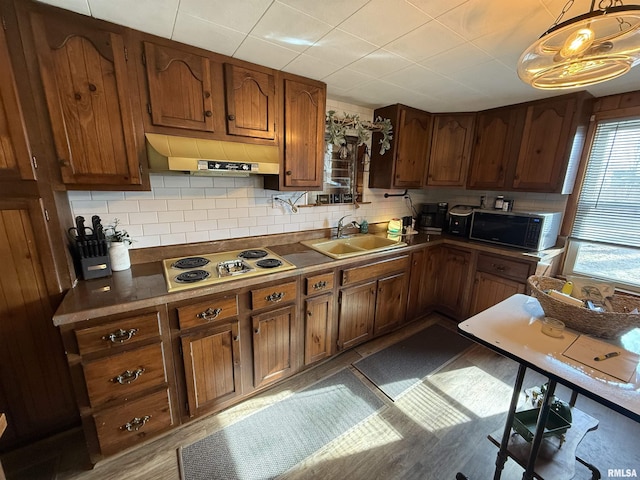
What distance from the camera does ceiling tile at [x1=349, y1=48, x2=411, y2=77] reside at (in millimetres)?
1668

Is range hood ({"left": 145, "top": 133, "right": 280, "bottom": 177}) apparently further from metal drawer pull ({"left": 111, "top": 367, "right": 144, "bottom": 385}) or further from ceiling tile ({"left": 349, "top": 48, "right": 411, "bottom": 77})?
metal drawer pull ({"left": 111, "top": 367, "right": 144, "bottom": 385})

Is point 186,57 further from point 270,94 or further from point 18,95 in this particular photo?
point 18,95

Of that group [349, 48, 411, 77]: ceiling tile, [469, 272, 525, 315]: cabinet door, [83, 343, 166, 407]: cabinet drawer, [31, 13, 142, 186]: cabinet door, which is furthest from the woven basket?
[31, 13, 142, 186]: cabinet door

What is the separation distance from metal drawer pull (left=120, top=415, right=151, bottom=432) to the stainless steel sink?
1.59 metres

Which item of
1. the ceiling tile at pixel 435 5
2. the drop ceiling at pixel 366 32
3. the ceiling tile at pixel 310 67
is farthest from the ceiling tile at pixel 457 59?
the ceiling tile at pixel 310 67

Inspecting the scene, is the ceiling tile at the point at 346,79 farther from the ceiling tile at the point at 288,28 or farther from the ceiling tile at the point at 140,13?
the ceiling tile at the point at 140,13

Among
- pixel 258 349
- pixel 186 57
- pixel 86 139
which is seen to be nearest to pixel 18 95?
pixel 86 139

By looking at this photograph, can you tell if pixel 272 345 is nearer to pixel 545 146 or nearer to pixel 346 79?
pixel 346 79

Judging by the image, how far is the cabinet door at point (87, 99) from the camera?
1280 millimetres

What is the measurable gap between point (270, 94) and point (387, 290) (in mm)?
1957

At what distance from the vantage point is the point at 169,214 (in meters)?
1.92

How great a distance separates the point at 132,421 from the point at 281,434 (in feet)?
2.82

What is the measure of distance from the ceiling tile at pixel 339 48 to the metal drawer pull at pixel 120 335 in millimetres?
1914

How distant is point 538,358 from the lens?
42.1 inches
